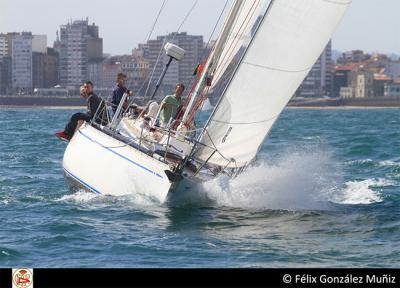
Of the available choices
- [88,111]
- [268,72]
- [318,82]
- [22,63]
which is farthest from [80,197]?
[22,63]

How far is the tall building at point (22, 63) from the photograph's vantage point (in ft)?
448

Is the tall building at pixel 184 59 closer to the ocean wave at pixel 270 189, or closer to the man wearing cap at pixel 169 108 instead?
the man wearing cap at pixel 169 108

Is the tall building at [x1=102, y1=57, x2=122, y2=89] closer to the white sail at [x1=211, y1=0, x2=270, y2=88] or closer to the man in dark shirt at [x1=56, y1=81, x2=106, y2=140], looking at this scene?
the man in dark shirt at [x1=56, y1=81, x2=106, y2=140]

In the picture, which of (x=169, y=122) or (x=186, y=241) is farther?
(x=169, y=122)

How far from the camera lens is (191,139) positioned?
1225 centimetres

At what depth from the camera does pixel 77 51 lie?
143875 millimetres

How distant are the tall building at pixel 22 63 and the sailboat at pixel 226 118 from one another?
400 feet

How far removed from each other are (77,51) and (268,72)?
5279 inches

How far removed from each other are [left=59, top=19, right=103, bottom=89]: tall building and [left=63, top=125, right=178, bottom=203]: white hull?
124 meters

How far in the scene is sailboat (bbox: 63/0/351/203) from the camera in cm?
1119

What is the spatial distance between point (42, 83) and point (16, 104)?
2159cm
